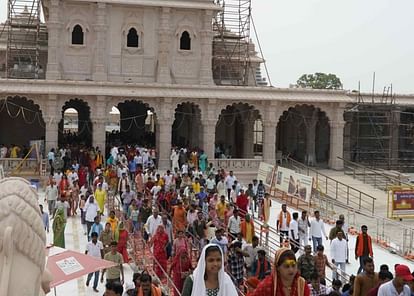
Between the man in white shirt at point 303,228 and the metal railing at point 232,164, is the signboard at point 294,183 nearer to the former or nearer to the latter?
the metal railing at point 232,164

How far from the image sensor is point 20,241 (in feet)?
13.0

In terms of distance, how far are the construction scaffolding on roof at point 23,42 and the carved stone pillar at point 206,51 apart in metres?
8.33

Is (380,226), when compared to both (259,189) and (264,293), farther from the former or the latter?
(264,293)

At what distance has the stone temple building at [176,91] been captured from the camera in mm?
28359

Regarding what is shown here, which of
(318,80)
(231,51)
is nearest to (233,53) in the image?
(231,51)

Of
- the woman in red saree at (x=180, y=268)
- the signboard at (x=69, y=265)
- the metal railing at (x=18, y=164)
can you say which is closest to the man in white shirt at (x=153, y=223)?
the woman in red saree at (x=180, y=268)

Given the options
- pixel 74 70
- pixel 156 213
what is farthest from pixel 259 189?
Result: pixel 74 70

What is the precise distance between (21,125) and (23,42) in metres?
4.51

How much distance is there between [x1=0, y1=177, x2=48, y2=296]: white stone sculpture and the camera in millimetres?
3914

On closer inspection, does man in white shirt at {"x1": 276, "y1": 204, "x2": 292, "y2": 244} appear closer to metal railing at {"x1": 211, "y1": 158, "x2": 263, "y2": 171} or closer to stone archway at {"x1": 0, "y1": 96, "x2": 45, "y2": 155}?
metal railing at {"x1": 211, "y1": 158, "x2": 263, "y2": 171}

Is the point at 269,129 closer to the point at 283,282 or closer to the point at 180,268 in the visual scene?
the point at 180,268

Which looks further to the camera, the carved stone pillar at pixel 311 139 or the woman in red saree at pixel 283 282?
the carved stone pillar at pixel 311 139

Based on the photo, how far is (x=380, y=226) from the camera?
20.8 meters

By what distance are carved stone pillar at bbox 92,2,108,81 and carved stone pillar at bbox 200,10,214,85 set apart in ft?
16.3
